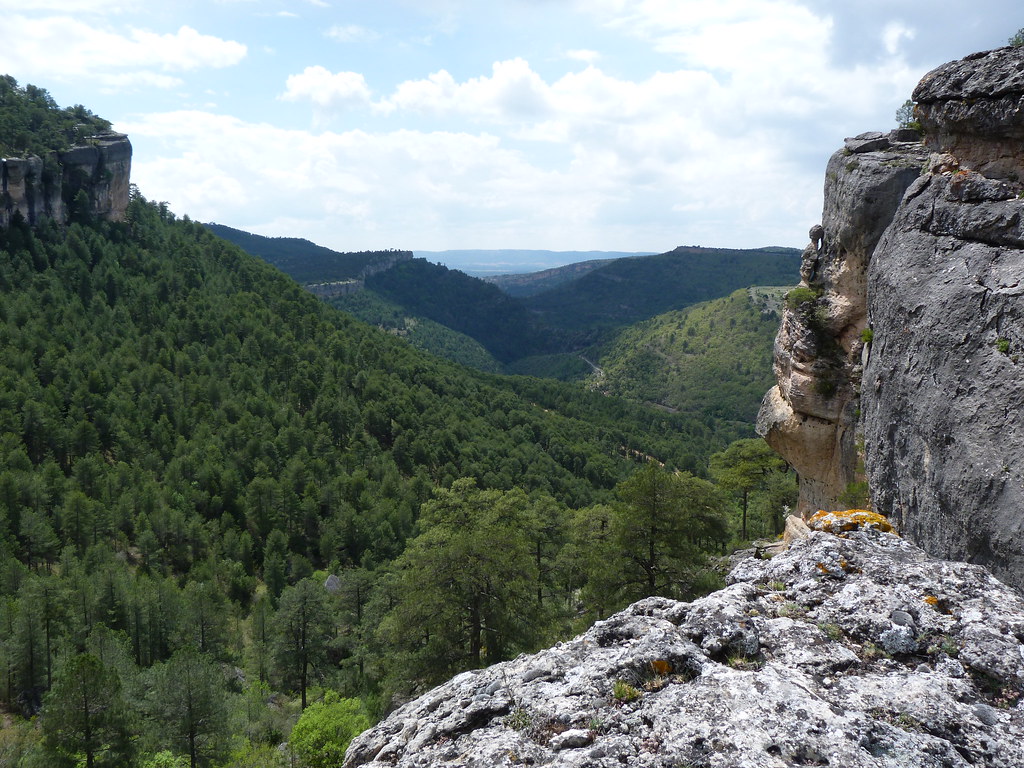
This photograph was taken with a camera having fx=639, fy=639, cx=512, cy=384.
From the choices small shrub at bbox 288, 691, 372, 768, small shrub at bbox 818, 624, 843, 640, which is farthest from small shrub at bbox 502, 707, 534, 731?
small shrub at bbox 288, 691, 372, 768

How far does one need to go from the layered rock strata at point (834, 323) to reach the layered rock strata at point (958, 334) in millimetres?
4121

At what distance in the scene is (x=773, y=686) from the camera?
5.84m

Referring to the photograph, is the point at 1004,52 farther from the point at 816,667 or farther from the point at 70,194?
the point at 70,194

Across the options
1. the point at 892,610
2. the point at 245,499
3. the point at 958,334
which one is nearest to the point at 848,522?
the point at 892,610

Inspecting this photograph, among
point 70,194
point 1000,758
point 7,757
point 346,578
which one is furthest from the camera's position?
A: point 70,194

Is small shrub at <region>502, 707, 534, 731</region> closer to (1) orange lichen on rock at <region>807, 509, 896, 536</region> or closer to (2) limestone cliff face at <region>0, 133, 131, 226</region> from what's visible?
(1) orange lichen on rock at <region>807, 509, 896, 536</region>

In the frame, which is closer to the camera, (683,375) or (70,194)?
(70,194)

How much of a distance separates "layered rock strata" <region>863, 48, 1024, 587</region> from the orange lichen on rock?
498 mm

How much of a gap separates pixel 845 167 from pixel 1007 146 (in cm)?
705

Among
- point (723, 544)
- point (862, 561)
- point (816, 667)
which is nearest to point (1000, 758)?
point (816, 667)

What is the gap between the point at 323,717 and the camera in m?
19.3

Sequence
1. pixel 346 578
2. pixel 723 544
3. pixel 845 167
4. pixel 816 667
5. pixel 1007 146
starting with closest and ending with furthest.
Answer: pixel 816 667
pixel 1007 146
pixel 845 167
pixel 346 578
pixel 723 544

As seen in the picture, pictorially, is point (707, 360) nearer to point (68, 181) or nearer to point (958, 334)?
point (68, 181)

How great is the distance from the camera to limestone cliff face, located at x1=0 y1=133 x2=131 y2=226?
8406 centimetres
